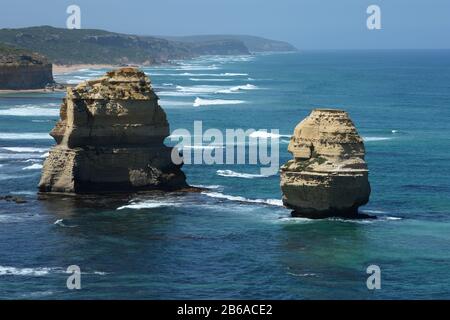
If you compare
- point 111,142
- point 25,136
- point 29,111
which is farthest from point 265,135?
point 29,111

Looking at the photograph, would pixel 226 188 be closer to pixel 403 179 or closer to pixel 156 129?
pixel 156 129

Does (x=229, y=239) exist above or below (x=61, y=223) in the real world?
below

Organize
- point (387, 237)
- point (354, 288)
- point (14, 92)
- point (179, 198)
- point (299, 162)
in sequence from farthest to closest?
point (14, 92) < point (179, 198) < point (299, 162) < point (387, 237) < point (354, 288)

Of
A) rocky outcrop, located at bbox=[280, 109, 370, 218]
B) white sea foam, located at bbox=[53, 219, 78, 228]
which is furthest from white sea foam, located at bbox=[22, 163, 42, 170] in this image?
rocky outcrop, located at bbox=[280, 109, 370, 218]

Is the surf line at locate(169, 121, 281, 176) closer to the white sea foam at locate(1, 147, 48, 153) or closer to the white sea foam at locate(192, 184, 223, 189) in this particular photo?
the white sea foam at locate(192, 184, 223, 189)

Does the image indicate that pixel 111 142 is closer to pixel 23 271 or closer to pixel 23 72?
pixel 23 271
